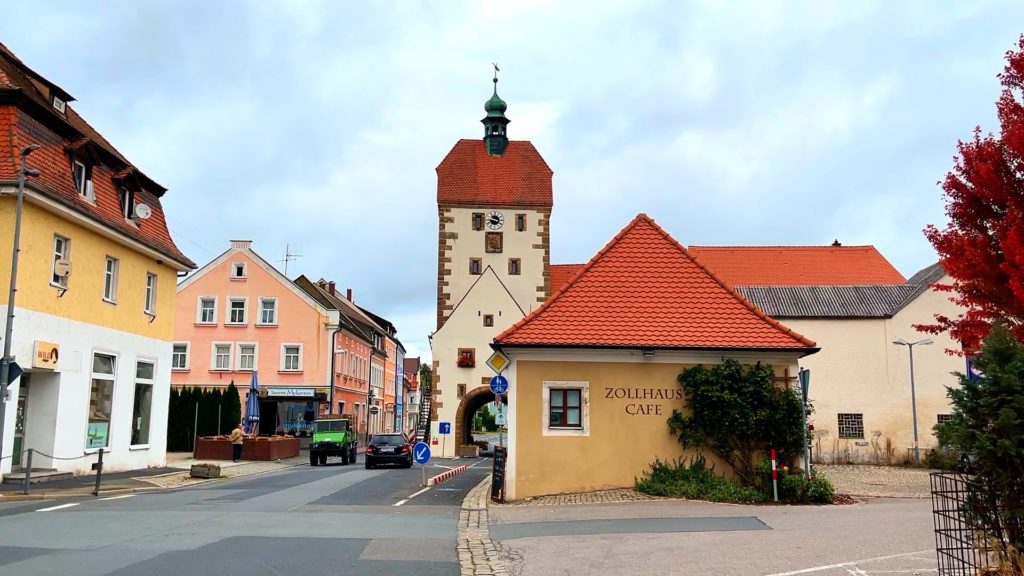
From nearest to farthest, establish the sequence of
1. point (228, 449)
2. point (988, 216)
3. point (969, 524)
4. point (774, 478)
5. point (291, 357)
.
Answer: point (969, 524)
point (988, 216)
point (774, 478)
point (228, 449)
point (291, 357)

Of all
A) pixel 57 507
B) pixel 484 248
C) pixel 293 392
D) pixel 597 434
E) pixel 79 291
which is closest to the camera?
pixel 57 507

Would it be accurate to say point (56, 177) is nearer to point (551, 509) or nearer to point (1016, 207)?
point (551, 509)

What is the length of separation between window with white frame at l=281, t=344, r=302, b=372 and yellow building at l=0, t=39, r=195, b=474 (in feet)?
71.8

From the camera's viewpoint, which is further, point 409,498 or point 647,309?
point 409,498

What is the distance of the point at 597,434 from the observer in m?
17.9

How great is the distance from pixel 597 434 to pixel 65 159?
15205 mm

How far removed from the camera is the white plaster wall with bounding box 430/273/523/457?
49969mm

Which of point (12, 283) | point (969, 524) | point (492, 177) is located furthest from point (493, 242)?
point (969, 524)

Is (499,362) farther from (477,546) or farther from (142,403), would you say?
(142,403)

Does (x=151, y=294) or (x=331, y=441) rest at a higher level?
(x=151, y=294)

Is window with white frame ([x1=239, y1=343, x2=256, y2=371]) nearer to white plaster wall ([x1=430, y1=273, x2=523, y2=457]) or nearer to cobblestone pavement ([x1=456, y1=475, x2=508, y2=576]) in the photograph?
white plaster wall ([x1=430, y1=273, x2=523, y2=457])

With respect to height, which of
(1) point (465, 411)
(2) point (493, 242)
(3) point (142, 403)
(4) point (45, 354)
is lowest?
(3) point (142, 403)

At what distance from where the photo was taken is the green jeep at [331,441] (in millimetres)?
37500

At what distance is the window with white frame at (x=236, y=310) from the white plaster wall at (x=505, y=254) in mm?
→ 12172
